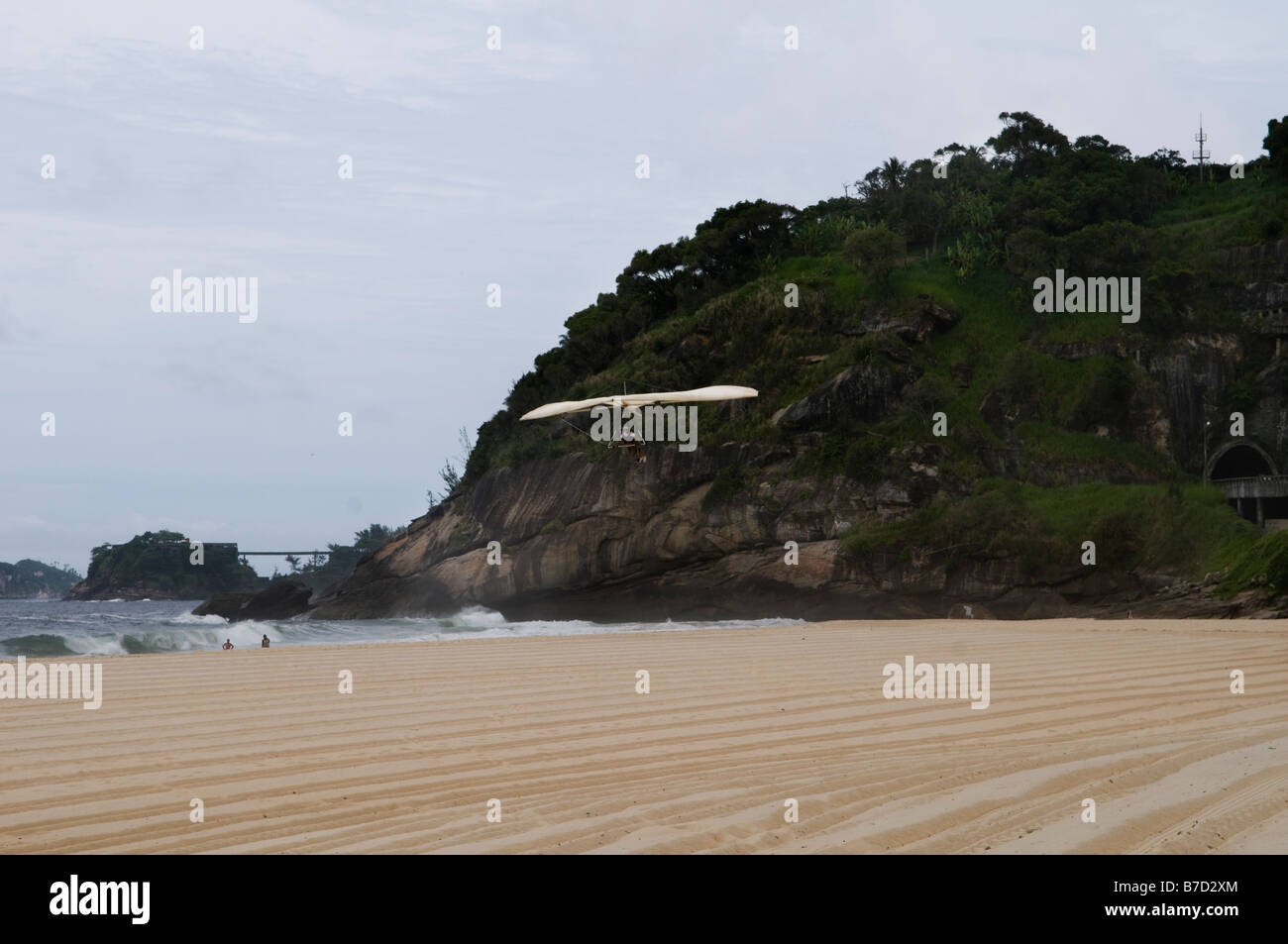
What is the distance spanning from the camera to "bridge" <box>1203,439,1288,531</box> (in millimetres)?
49375

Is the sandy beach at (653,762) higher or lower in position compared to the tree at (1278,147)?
lower

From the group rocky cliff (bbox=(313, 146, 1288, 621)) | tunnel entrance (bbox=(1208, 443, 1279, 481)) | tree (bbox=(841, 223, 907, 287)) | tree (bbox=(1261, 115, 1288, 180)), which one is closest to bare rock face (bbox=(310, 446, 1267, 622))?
rocky cliff (bbox=(313, 146, 1288, 621))

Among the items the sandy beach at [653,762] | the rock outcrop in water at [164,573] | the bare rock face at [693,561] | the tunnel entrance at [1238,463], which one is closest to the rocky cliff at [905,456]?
the bare rock face at [693,561]

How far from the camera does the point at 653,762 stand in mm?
9445

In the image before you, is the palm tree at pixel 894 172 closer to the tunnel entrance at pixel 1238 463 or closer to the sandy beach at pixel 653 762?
the tunnel entrance at pixel 1238 463

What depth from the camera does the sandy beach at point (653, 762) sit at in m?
6.49

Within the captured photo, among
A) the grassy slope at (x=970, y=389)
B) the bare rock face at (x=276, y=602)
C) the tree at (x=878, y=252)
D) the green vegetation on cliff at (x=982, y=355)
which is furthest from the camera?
the bare rock face at (x=276, y=602)

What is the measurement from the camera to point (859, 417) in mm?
56062

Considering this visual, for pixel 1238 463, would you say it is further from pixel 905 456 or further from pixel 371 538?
pixel 371 538

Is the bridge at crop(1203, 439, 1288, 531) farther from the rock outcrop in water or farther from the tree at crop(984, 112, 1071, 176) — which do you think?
the rock outcrop in water

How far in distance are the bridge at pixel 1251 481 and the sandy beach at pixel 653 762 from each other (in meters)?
35.3

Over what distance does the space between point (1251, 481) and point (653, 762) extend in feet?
160

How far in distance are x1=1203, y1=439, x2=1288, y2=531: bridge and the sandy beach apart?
35252 millimetres
